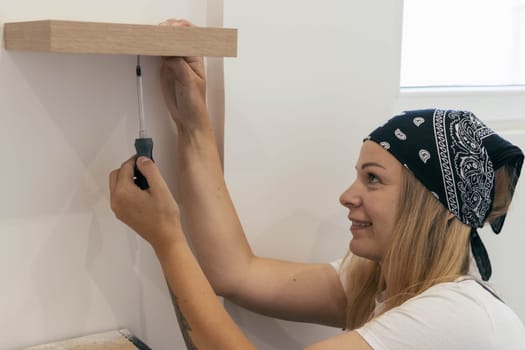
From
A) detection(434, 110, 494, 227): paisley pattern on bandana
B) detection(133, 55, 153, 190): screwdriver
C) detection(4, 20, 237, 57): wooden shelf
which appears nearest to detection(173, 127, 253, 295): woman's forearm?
detection(133, 55, 153, 190): screwdriver

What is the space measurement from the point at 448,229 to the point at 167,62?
54 cm

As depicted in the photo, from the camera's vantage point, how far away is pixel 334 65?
142cm

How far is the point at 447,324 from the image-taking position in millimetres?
1118

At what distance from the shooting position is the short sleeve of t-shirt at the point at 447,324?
1.11m

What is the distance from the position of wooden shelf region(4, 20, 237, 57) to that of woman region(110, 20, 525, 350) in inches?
5.9

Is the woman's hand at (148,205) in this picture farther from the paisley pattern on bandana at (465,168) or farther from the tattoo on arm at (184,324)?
the paisley pattern on bandana at (465,168)

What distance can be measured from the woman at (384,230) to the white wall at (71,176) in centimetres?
8

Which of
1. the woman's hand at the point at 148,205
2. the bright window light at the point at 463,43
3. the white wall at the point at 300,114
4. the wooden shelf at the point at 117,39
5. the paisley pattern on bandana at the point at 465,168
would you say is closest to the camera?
the wooden shelf at the point at 117,39

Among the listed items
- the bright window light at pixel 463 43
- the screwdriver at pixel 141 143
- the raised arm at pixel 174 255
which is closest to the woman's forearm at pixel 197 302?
the raised arm at pixel 174 255

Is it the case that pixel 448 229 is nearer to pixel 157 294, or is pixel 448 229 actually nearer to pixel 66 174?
pixel 157 294

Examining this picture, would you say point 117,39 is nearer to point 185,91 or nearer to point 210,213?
point 185,91

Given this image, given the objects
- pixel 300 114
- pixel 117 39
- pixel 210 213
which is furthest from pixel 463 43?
pixel 117 39

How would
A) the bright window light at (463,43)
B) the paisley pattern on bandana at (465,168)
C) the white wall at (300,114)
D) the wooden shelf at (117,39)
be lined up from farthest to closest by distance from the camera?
the bright window light at (463,43) < the white wall at (300,114) < the paisley pattern on bandana at (465,168) < the wooden shelf at (117,39)

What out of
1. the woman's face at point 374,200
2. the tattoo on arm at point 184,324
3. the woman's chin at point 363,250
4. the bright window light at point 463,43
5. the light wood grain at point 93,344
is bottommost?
the light wood grain at point 93,344
